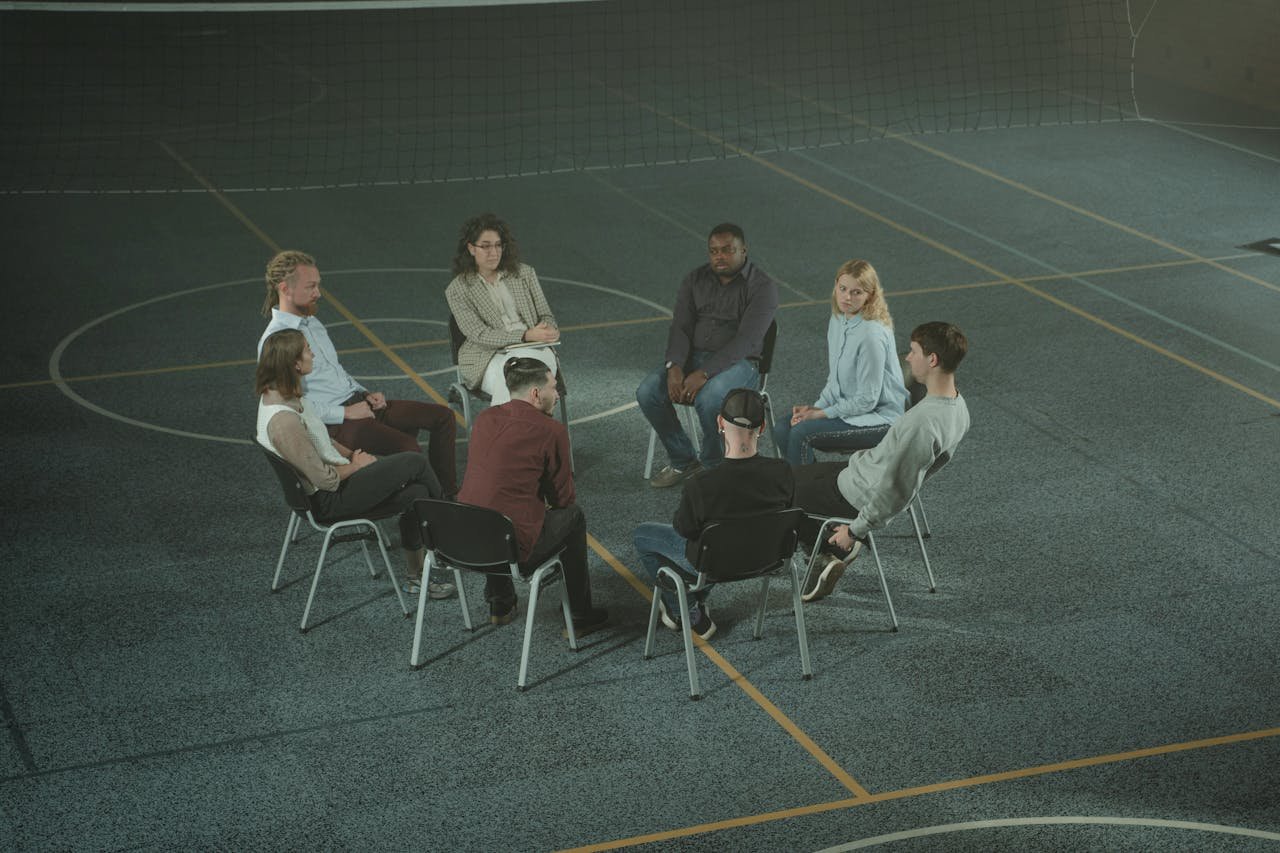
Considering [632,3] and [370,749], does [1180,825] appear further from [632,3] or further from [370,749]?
[632,3]

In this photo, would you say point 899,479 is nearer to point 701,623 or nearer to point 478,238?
point 701,623

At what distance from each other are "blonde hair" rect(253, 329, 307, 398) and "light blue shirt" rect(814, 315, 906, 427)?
2.89 metres

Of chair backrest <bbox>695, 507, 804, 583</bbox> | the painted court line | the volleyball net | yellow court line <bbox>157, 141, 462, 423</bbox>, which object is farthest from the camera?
the volleyball net

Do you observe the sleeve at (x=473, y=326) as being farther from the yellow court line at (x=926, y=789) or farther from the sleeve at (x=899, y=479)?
the yellow court line at (x=926, y=789)

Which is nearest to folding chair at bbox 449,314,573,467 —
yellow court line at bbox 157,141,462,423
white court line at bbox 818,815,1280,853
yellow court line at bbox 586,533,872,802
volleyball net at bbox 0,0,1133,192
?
yellow court line at bbox 157,141,462,423

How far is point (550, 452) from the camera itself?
22.5ft

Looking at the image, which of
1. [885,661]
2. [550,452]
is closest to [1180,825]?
[885,661]

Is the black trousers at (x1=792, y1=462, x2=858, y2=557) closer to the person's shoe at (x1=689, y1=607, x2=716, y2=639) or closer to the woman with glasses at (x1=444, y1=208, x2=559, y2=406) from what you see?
the person's shoe at (x1=689, y1=607, x2=716, y2=639)

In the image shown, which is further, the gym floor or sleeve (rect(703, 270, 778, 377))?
sleeve (rect(703, 270, 778, 377))

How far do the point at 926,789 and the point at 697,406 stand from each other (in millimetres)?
3306

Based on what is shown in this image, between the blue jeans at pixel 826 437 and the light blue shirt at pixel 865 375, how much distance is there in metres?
0.04

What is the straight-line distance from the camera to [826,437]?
26.5 feet

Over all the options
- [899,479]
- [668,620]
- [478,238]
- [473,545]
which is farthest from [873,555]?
[478,238]

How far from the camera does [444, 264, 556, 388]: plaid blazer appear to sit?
8742mm
